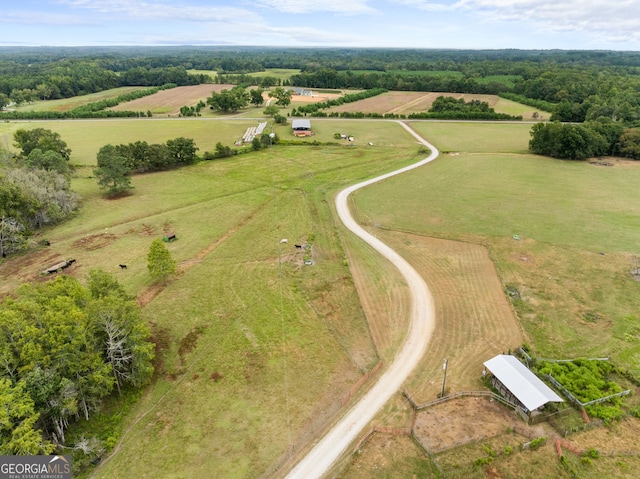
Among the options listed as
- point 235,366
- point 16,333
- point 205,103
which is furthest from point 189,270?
point 205,103

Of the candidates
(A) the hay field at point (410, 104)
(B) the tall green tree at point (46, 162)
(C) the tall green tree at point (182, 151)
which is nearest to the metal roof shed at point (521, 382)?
(B) the tall green tree at point (46, 162)

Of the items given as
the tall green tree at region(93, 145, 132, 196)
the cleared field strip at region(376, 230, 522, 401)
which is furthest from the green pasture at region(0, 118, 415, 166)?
the cleared field strip at region(376, 230, 522, 401)

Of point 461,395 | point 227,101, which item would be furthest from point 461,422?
point 227,101

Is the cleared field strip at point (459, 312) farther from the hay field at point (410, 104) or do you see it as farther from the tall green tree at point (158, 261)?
the hay field at point (410, 104)

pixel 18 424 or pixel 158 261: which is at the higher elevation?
pixel 158 261

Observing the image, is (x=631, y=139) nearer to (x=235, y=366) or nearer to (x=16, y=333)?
(x=235, y=366)

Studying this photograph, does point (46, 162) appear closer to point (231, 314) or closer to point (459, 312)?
point (231, 314)
